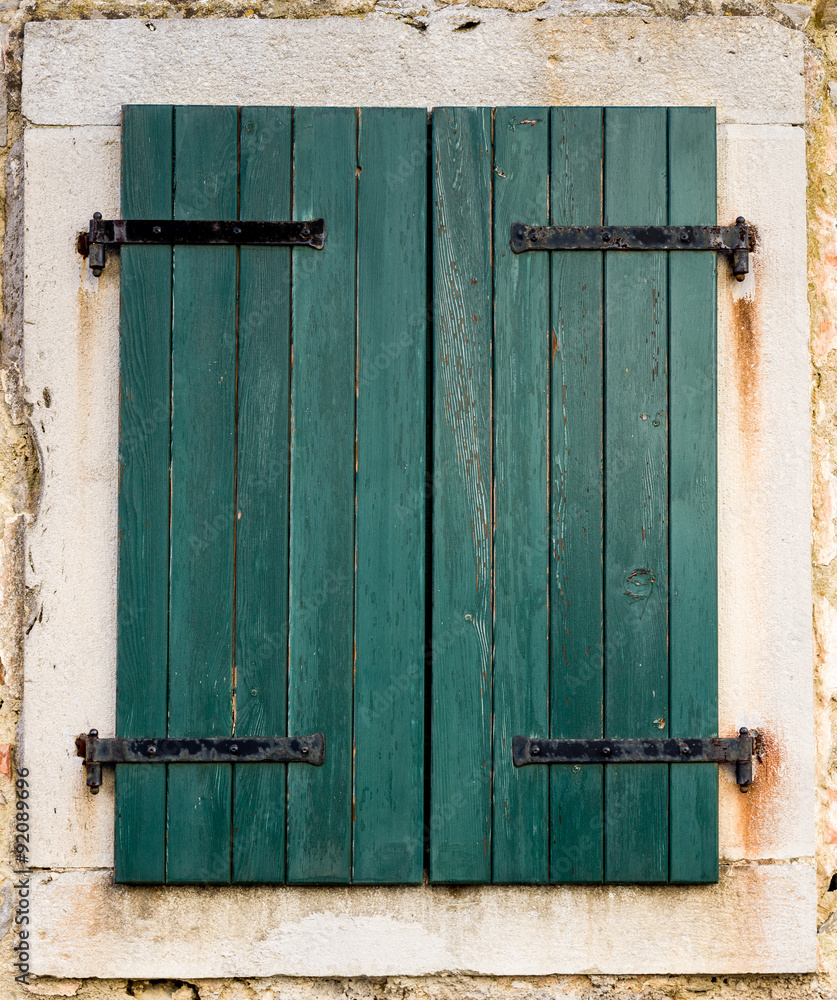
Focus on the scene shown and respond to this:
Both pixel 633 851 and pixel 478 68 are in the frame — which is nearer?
pixel 633 851

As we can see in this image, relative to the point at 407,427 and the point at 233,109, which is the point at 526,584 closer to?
the point at 407,427

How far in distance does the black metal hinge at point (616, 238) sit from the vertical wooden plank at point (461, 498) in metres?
0.09

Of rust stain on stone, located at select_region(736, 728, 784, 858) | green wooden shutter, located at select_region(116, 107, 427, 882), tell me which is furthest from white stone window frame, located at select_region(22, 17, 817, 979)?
green wooden shutter, located at select_region(116, 107, 427, 882)

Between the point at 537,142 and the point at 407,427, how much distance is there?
2.36 ft

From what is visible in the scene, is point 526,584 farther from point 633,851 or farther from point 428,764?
point 633,851

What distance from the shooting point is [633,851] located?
1.98 m

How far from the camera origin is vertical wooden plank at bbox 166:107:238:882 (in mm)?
1976

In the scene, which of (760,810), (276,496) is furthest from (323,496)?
(760,810)

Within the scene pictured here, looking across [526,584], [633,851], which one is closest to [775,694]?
[633,851]

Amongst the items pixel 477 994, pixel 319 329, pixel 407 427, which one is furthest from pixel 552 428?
pixel 477 994

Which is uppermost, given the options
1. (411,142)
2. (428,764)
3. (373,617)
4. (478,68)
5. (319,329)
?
(478,68)

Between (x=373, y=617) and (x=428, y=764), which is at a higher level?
(x=373, y=617)

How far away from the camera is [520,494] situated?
2029 mm

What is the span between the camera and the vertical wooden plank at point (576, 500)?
1986 millimetres
